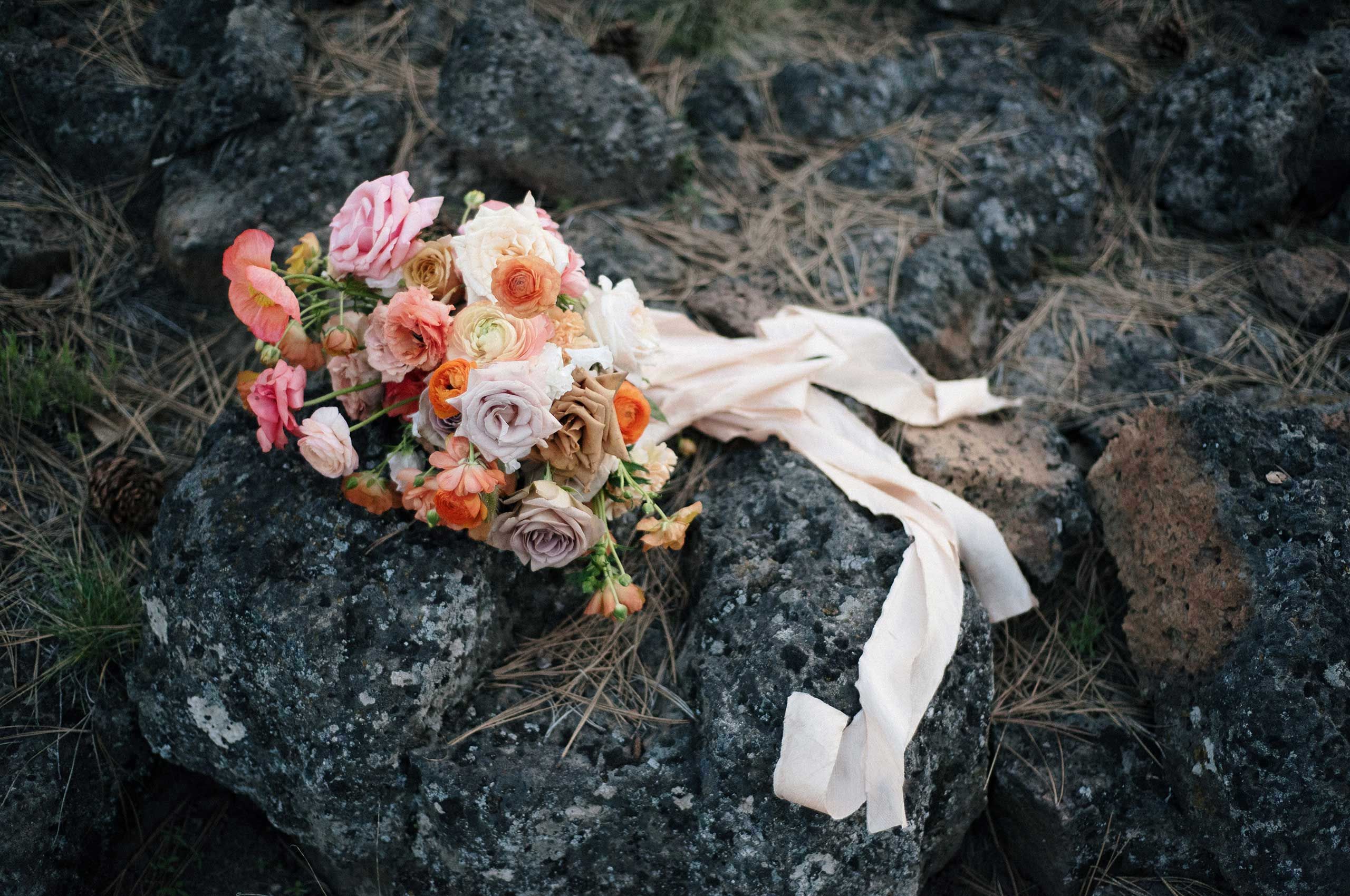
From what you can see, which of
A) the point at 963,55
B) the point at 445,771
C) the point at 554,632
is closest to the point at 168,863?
the point at 445,771

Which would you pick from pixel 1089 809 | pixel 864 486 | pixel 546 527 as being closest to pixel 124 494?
pixel 546 527

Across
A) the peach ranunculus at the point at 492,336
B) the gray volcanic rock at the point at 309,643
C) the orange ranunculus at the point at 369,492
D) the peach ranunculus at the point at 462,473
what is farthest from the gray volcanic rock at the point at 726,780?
the peach ranunculus at the point at 492,336

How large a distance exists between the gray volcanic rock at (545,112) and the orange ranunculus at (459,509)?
1.62 meters

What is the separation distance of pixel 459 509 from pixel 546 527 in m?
0.20

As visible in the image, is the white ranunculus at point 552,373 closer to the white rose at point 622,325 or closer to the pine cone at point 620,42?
the white rose at point 622,325

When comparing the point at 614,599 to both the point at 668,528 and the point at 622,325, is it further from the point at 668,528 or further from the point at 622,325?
the point at 622,325

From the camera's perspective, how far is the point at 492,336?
177 centimetres

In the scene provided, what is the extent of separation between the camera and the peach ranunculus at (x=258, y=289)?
1.77m

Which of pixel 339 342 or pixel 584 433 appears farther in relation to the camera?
pixel 339 342

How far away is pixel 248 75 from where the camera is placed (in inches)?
116

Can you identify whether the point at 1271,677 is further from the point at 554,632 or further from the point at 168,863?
the point at 168,863

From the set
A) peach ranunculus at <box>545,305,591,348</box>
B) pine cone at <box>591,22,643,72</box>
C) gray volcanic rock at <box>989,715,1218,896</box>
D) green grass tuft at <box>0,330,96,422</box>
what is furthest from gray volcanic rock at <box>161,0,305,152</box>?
gray volcanic rock at <box>989,715,1218,896</box>

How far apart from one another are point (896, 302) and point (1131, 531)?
1.00 metres

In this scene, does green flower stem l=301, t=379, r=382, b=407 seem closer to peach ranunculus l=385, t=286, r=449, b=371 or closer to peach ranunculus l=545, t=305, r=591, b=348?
peach ranunculus l=385, t=286, r=449, b=371
